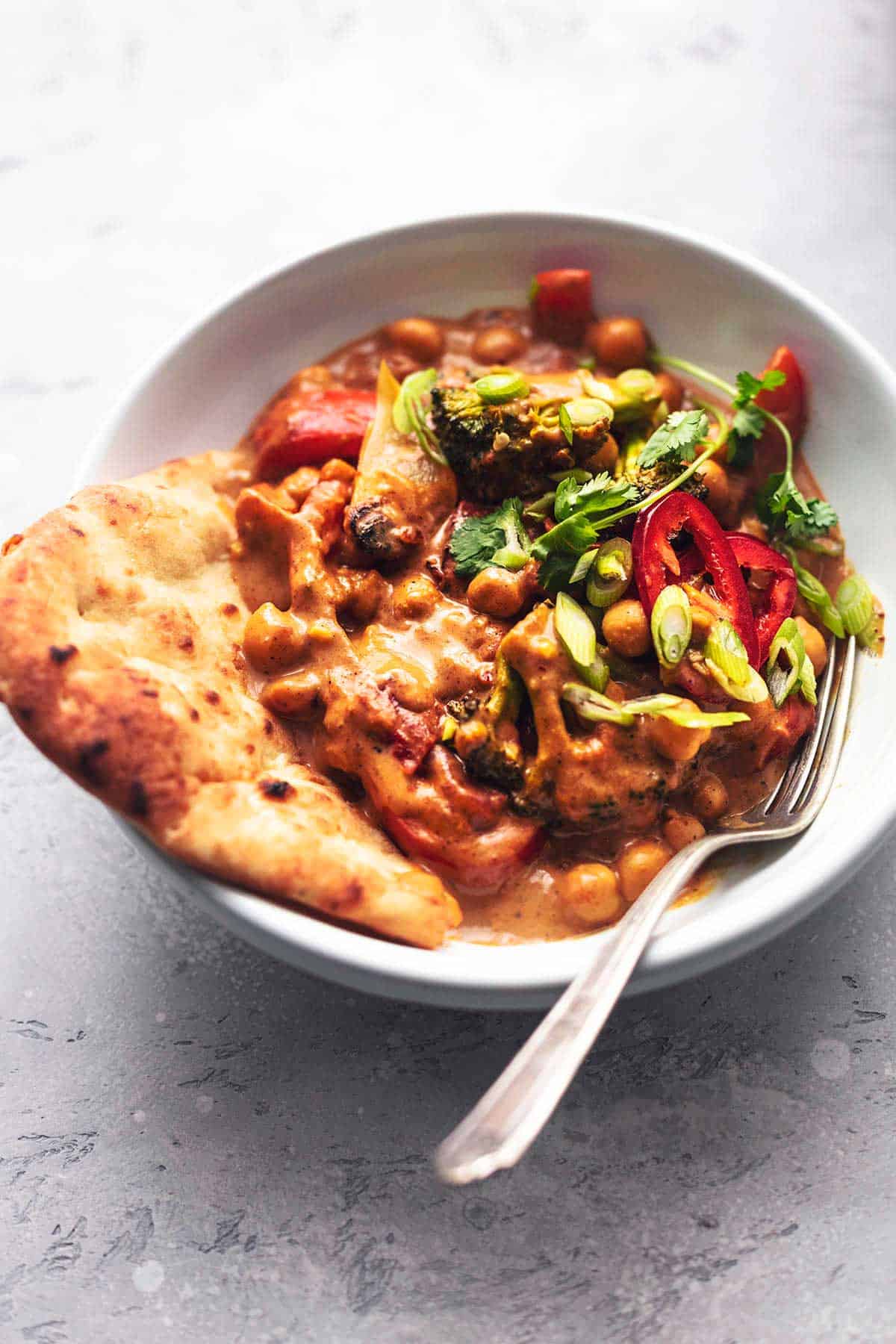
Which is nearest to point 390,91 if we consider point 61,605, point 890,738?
point 61,605

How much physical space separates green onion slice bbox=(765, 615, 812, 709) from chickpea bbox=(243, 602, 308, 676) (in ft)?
4.47

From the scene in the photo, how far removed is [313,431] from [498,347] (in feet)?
2.42

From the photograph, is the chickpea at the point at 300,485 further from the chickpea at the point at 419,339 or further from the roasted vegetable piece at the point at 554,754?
the roasted vegetable piece at the point at 554,754

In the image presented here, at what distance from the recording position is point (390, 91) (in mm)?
5469

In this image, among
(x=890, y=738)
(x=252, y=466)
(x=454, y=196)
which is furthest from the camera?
(x=454, y=196)

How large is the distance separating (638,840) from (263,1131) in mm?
1426

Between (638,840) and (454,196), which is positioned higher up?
(454,196)

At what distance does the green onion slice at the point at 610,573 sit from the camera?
358 cm

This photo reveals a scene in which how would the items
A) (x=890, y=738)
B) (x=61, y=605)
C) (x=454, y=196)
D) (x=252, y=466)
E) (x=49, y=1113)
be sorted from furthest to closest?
(x=454, y=196) < (x=252, y=466) < (x=49, y=1113) < (x=890, y=738) < (x=61, y=605)

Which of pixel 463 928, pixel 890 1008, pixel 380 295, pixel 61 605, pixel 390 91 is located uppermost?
pixel 390 91

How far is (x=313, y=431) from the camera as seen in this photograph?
13.6ft

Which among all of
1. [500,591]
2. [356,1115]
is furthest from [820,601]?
[356,1115]

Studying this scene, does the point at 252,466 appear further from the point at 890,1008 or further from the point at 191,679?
the point at 890,1008

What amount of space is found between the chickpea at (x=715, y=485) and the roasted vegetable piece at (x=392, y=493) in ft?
2.54
